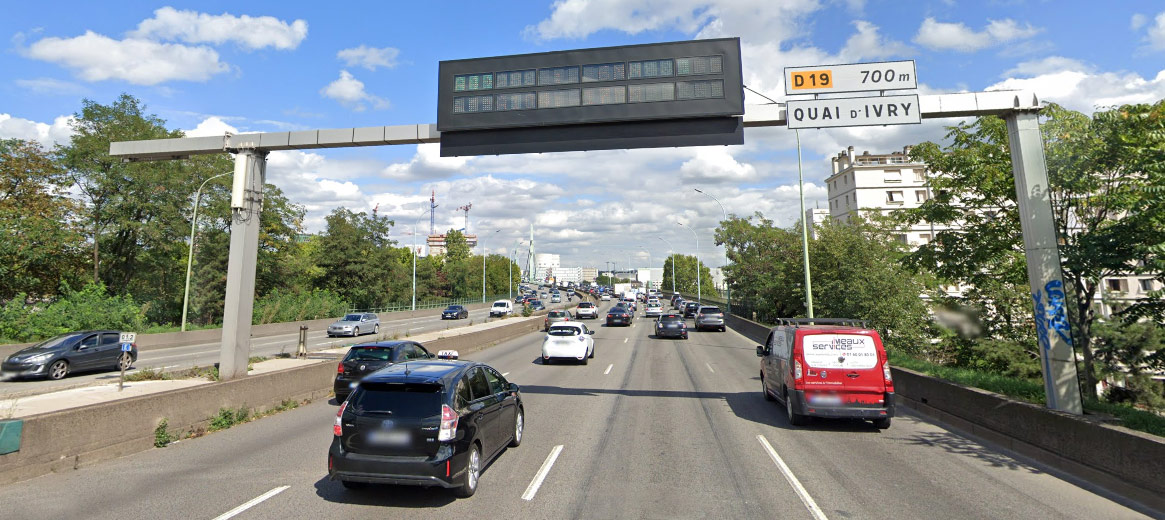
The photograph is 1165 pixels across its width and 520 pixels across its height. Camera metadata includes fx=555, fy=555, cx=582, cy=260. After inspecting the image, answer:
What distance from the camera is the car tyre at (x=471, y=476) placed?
238 inches

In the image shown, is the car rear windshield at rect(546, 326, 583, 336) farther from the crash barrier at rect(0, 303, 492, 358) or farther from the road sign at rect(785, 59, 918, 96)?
the crash barrier at rect(0, 303, 492, 358)

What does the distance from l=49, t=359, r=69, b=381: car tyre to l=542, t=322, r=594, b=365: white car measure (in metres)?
14.7

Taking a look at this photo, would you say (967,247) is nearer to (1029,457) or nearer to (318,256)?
(1029,457)

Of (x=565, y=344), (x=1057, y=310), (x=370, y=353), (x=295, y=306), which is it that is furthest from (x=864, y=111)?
(x=295, y=306)

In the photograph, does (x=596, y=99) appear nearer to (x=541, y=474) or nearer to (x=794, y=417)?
(x=794, y=417)

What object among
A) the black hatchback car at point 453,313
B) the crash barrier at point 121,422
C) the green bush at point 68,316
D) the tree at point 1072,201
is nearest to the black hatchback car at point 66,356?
the crash barrier at point 121,422

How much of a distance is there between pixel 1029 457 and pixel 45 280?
4712 cm

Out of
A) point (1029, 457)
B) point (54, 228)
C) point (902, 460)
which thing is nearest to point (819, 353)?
point (902, 460)

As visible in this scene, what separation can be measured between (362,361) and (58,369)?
11600mm

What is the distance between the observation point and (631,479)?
684cm

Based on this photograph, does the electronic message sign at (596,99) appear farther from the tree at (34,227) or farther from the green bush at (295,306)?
the green bush at (295,306)

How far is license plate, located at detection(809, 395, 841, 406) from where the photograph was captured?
9.44 m

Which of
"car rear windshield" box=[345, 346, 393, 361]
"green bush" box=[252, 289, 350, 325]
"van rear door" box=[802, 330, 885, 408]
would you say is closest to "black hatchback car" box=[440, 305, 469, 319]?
"green bush" box=[252, 289, 350, 325]

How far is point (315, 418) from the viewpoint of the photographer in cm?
1092
